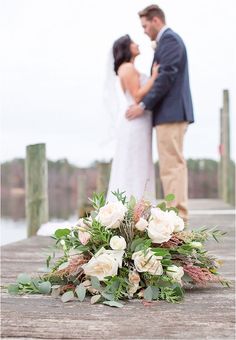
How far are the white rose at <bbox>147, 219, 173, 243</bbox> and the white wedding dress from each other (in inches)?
120

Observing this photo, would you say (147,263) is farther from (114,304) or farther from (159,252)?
(114,304)

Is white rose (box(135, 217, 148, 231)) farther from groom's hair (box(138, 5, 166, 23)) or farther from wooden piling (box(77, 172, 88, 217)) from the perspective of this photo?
wooden piling (box(77, 172, 88, 217))

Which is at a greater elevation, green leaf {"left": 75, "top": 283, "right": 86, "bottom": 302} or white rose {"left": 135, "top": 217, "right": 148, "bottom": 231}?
white rose {"left": 135, "top": 217, "right": 148, "bottom": 231}

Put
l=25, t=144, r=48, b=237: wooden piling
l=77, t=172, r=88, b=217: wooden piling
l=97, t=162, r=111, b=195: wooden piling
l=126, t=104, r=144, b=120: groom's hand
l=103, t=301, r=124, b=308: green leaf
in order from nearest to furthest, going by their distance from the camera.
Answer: l=103, t=301, r=124, b=308: green leaf
l=126, t=104, r=144, b=120: groom's hand
l=25, t=144, r=48, b=237: wooden piling
l=97, t=162, r=111, b=195: wooden piling
l=77, t=172, r=88, b=217: wooden piling

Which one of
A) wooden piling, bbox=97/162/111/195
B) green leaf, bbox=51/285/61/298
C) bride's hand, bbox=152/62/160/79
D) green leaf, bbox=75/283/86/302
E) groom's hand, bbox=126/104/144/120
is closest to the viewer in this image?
green leaf, bbox=75/283/86/302

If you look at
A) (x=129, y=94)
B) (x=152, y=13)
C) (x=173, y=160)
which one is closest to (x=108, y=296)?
(x=173, y=160)

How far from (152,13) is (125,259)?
3.32 metres

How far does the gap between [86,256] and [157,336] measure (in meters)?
0.65

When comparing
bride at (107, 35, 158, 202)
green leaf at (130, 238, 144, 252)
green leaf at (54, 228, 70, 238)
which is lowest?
green leaf at (130, 238, 144, 252)

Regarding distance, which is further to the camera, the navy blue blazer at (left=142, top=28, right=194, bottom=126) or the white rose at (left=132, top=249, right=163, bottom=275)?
the navy blue blazer at (left=142, top=28, right=194, bottom=126)

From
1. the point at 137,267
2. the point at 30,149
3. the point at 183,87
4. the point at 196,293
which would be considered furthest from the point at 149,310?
the point at 30,149

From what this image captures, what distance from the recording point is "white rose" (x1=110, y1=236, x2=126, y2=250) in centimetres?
263

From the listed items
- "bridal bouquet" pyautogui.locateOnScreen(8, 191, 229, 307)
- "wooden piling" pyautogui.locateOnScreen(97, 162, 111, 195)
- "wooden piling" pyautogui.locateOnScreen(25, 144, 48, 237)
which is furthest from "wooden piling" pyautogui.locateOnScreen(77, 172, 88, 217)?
"bridal bouquet" pyautogui.locateOnScreen(8, 191, 229, 307)

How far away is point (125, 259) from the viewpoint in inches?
107
